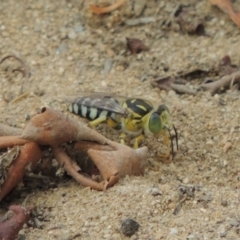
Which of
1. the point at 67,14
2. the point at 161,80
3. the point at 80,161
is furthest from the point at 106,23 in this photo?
the point at 80,161

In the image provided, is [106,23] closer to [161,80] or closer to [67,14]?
[67,14]

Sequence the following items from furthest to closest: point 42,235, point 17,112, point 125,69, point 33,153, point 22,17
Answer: point 22,17, point 125,69, point 17,112, point 33,153, point 42,235

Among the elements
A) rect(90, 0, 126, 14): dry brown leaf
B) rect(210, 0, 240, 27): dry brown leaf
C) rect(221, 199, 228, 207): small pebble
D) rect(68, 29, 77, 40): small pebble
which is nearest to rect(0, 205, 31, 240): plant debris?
rect(221, 199, 228, 207): small pebble

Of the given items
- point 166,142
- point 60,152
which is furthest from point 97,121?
point 60,152

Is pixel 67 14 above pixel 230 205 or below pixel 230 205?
above

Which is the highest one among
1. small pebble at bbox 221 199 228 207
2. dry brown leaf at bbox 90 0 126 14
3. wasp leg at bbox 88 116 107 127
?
dry brown leaf at bbox 90 0 126 14

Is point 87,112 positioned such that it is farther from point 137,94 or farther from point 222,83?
point 222,83

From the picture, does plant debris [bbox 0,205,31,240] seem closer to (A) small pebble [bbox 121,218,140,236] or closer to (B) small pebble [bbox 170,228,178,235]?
(A) small pebble [bbox 121,218,140,236]
